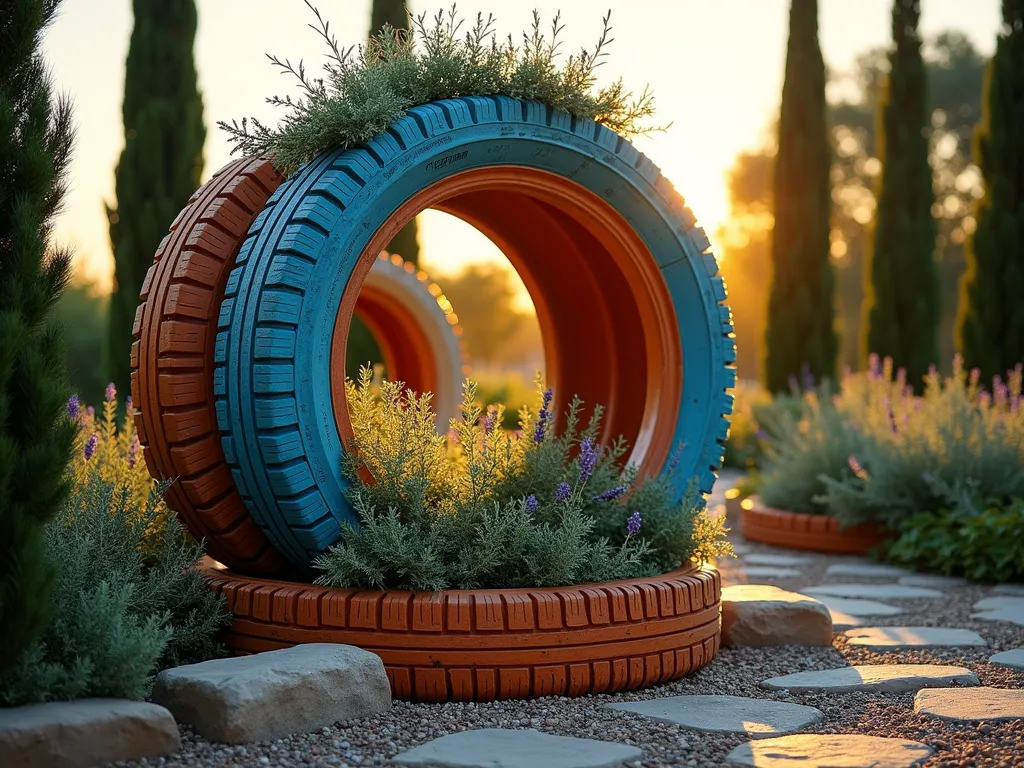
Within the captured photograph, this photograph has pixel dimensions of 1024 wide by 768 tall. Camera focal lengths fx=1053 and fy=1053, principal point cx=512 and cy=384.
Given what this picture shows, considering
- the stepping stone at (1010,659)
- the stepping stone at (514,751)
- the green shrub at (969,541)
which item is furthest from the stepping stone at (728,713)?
the green shrub at (969,541)

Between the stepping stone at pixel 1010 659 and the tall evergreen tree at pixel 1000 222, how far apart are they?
26.0ft

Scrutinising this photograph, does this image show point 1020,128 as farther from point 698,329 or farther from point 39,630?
point 39,630

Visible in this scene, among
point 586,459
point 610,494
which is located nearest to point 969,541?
point 610,494

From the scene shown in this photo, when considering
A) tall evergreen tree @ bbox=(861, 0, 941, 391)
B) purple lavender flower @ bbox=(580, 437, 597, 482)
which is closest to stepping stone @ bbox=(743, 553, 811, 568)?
purple lavender flower @ bbox=(580, 437, 597, 482)

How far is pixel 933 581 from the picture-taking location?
536 centimetres

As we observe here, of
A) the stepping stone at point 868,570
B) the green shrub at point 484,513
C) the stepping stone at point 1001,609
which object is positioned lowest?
the stepping stone at point 1001,609

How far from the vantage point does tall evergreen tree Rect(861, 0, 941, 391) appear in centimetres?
1306

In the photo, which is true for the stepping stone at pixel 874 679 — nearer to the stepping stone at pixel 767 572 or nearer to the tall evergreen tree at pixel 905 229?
the stepping stone at pixel 767 572

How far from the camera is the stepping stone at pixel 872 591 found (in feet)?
16.3

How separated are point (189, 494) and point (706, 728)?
170 centimetres

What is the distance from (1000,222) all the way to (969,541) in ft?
22.0

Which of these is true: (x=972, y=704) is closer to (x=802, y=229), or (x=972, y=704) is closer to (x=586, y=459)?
(x=586, y=459)

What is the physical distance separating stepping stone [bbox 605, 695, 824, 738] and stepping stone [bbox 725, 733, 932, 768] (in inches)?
4.7

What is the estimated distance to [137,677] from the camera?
8.20 feet
